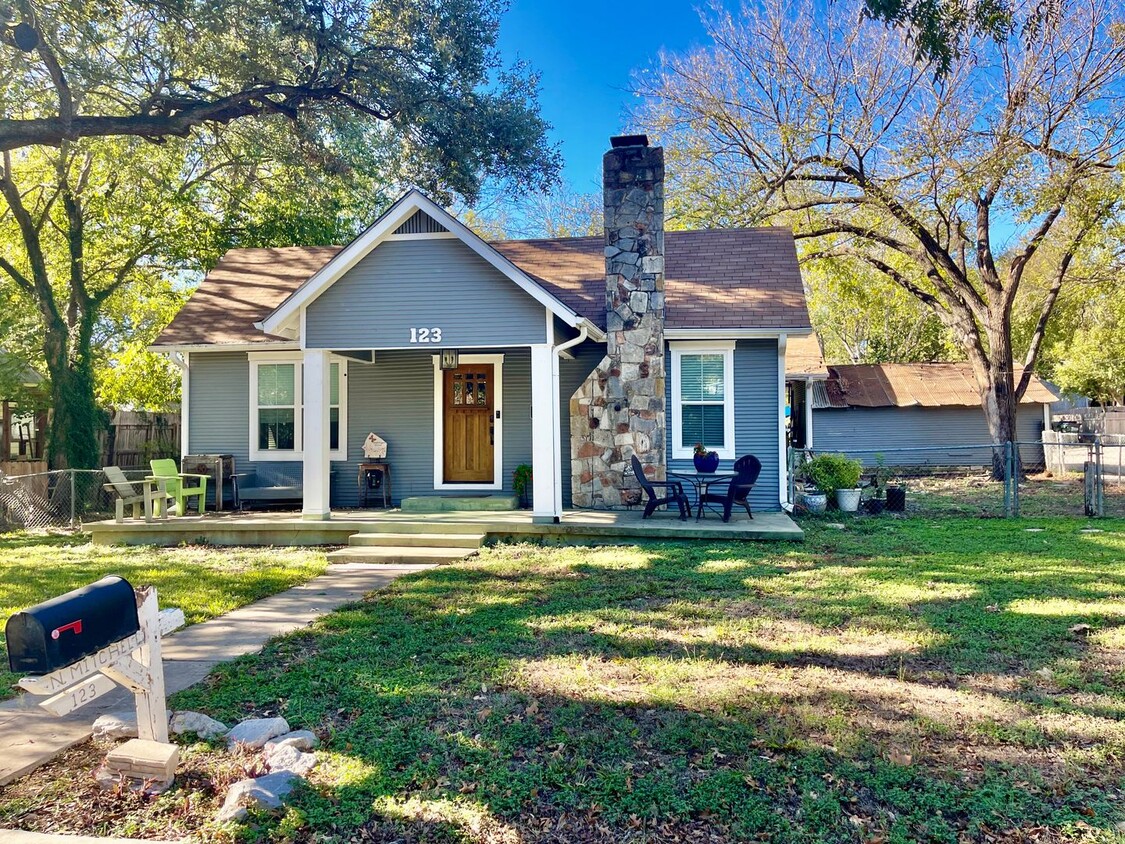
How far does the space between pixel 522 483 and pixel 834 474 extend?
540 centimetres

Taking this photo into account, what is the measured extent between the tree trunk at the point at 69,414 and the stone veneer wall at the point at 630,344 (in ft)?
32.4

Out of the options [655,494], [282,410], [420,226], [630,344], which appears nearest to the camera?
[420,226]

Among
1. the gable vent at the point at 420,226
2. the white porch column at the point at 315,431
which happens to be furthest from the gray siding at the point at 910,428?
the white porch column at the point at 315,431

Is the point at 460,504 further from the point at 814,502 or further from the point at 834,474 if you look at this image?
the point at 834,474

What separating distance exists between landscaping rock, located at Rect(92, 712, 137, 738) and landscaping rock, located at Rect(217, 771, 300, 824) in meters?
0.99

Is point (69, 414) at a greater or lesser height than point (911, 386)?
lesser

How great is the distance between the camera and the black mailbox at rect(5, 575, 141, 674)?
2.67 m

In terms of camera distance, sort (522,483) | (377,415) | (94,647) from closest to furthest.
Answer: (94,647), (522,483), (377,415)

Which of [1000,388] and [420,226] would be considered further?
[1000,388]

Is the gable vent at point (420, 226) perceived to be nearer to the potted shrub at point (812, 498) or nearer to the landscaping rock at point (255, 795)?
the potted shrub at point (812, 498)

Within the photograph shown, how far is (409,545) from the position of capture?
→ 30.8ft

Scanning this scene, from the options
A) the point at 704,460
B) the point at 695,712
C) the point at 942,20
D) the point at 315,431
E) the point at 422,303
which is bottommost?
the point at 695,712

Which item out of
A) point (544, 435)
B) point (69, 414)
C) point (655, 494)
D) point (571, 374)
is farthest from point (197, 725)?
point (69, 414)

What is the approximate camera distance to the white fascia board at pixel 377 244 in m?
9.68
